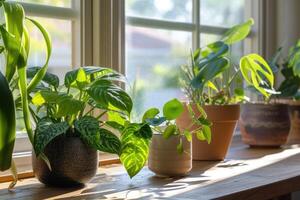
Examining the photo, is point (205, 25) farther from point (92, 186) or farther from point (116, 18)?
point (92, 186)

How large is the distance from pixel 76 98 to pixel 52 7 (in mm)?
390

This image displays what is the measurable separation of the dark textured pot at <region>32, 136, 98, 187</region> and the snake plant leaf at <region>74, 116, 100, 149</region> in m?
0.03

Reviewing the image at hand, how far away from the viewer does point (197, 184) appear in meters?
1.42

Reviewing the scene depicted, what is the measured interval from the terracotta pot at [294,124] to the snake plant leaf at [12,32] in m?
1.40

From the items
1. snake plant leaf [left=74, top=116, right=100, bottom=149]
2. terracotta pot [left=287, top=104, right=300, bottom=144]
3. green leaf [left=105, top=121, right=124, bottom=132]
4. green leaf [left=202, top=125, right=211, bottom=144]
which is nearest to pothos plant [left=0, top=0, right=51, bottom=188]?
snake plant leaf [left=74, top=116, right=100, bottom=149]

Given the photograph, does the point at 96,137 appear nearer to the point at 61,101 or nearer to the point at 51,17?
the point at 61,101

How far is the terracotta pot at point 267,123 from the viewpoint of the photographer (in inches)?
83.0

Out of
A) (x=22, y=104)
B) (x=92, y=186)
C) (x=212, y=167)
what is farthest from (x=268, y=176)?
(x=22, y=104)

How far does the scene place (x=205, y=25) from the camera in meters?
2.28

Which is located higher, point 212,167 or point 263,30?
point 263,30

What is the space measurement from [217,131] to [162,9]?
0.56 metres

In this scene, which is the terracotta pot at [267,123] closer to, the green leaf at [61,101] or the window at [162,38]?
the window at [162,38]

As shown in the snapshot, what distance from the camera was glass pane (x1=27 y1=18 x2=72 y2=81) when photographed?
167 centimetres

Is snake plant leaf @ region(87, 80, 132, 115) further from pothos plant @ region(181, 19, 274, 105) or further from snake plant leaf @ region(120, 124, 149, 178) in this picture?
pothos plant @ region(181, 19, 274, 105)
